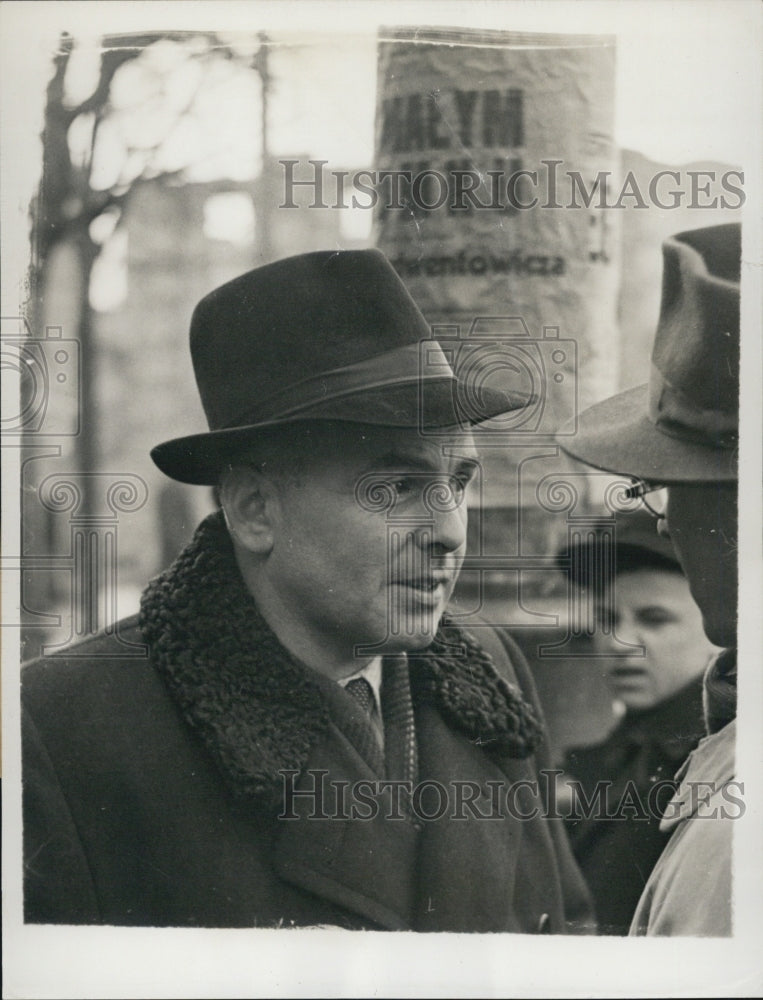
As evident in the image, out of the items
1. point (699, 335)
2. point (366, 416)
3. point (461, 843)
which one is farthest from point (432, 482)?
point (461, 843)

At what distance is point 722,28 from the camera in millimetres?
2711

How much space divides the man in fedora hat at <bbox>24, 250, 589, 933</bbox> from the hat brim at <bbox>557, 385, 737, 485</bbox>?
7.8 inches

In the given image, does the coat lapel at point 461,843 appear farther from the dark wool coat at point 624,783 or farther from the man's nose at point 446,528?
the man's nose at point 446,528

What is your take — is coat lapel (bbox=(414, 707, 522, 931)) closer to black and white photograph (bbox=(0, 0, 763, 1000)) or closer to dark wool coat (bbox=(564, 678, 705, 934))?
black and white photograph (bbox=(0, 0, 763, 1000))

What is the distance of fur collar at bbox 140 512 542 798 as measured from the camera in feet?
8.40

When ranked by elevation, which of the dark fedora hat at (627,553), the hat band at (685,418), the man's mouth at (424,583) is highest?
the hat band at (685,418)

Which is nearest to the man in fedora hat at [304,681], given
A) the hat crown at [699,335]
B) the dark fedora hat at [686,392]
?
the dark fedora hat at [686,392]

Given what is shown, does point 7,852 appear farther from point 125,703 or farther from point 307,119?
point 307,119

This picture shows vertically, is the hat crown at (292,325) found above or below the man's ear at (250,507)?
above

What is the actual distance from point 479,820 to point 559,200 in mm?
1486

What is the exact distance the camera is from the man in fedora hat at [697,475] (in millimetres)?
2672

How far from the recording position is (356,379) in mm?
2555

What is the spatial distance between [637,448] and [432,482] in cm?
49

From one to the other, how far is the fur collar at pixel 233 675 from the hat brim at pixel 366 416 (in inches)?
5.3
